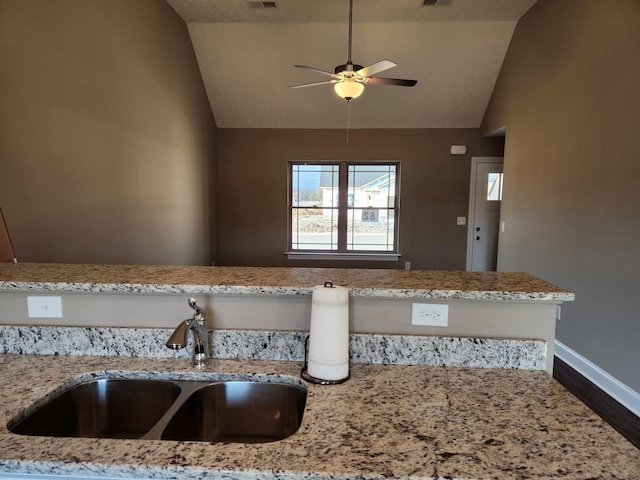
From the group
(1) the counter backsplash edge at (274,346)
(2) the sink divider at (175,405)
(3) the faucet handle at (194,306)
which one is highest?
(3) the faucet handle at (194,306)

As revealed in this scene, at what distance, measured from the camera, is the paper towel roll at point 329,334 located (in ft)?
3.41

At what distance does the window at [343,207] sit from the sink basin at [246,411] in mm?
4900

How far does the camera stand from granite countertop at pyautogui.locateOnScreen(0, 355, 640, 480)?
74cm

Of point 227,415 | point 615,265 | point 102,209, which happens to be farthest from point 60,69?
point 615,265

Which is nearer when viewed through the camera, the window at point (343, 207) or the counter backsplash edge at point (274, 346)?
the counter backsplash edge at point (274, 346)

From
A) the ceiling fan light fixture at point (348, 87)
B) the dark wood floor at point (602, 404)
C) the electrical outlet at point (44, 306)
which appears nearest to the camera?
the electrical outlet at point (44, 306)

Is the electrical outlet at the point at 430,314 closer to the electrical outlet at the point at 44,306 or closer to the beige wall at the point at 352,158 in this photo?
the electrical outlet at the point at 44,306

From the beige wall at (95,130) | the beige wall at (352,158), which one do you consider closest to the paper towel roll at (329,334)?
the beige wall at (95,130)

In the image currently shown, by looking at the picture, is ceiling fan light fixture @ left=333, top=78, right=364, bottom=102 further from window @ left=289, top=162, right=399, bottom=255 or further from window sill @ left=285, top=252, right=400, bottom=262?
window sill @ left=285, top=252, right=400, bottom=262

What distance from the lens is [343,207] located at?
19.6 ft

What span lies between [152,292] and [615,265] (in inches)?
118

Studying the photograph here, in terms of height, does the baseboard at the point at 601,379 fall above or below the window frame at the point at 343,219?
below

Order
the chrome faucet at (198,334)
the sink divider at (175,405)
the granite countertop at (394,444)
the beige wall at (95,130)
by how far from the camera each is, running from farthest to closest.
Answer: the beige wall at (95,130) → the chrome faucet at (198,334) → the sink divider at (175,405) → the granite countertop at (394,444)

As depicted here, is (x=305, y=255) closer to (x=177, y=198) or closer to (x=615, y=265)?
(x=177, y=198)
